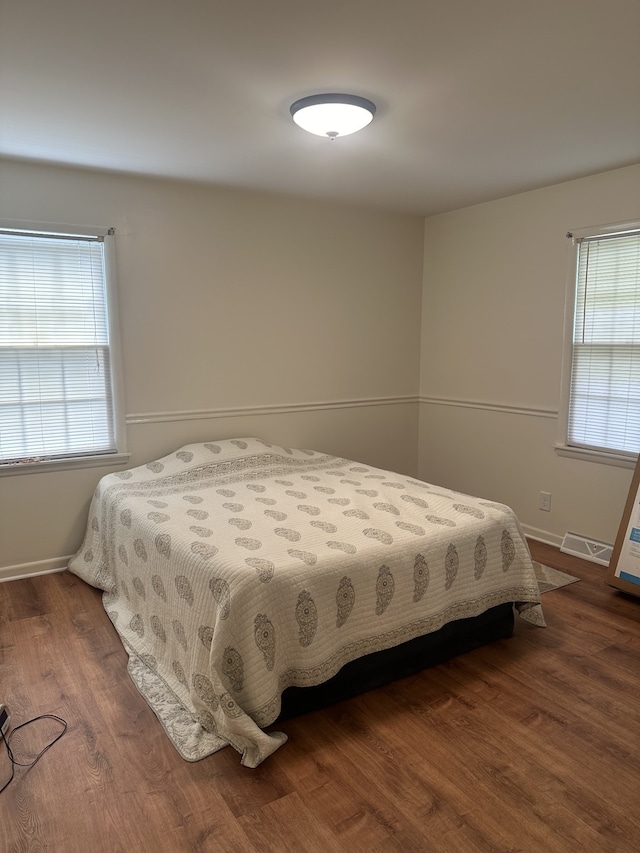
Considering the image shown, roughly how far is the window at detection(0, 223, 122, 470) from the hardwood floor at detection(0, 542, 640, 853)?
1215 millimetres

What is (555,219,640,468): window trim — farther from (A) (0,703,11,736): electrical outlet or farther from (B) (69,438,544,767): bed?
(A) (0,703,11,736): electrical outlet

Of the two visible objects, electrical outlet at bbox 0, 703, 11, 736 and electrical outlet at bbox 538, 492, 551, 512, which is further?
electrical outlet at bbox 538, 492, 551, 512

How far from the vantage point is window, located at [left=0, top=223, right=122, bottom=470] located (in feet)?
10.6

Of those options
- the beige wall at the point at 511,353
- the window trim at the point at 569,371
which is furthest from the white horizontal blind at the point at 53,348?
the window trim at the point at 569,371

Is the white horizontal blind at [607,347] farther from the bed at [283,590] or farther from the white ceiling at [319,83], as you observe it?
the bed at [283,590]

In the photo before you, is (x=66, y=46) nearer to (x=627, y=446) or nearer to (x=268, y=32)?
(x=268, y=32)

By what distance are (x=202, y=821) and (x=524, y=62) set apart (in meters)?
A: 2.63

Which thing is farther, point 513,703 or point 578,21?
point 513,703

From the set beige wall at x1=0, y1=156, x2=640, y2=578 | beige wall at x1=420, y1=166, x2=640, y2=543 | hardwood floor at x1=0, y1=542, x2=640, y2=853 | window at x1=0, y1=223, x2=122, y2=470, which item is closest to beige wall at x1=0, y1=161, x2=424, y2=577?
beige wall at x1=0, y1=156, x2=640, y2=578

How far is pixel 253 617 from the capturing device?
2.01 m

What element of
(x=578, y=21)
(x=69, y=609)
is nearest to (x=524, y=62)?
(x=578, y=21)

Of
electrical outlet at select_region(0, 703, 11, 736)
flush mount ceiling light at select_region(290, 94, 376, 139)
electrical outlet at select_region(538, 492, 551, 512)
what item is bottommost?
electrical outlet at select_region(0, 703, 11, 736)

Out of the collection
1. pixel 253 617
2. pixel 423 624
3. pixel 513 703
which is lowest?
pixel 513 703

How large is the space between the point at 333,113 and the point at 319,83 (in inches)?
6.7
